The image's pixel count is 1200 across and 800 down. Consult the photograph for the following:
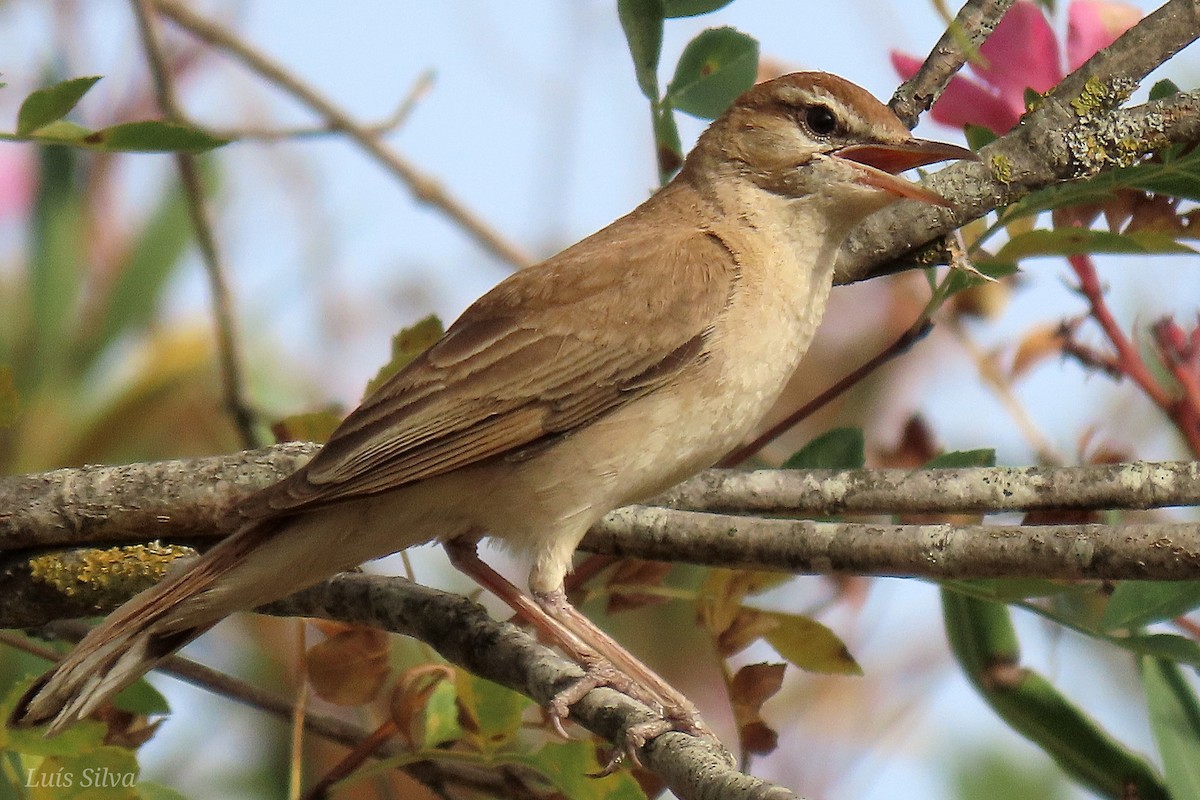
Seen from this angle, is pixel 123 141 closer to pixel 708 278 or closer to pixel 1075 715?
pixel 708 278

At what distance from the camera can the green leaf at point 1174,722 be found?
2.89m

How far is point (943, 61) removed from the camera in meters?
3.45

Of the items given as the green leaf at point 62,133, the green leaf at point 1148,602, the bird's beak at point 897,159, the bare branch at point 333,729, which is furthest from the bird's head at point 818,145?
the green leaf at point 62,133

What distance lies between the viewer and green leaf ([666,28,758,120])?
3.51 metres

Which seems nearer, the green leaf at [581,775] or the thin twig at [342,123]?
the green leaf at [581,775]

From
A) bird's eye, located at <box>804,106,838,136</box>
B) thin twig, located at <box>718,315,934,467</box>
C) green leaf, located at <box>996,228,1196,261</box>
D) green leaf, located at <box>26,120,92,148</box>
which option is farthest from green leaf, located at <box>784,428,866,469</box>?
green leaf, located at <box>26,120,92,148</box>

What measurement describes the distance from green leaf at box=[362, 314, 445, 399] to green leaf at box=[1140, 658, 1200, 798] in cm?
171

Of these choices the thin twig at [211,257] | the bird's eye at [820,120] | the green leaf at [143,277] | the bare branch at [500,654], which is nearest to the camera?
the bare branch at [500,654]

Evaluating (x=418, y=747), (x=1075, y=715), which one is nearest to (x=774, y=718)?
(x=1075, y=715)

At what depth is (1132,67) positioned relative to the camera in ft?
10.4

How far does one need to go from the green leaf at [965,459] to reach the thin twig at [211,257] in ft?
7.38

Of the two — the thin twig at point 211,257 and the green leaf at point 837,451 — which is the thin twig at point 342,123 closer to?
the thin twig at point 211,257

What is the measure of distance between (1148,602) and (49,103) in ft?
7.34

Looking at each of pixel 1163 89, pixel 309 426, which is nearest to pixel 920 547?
pixel 1163 89
